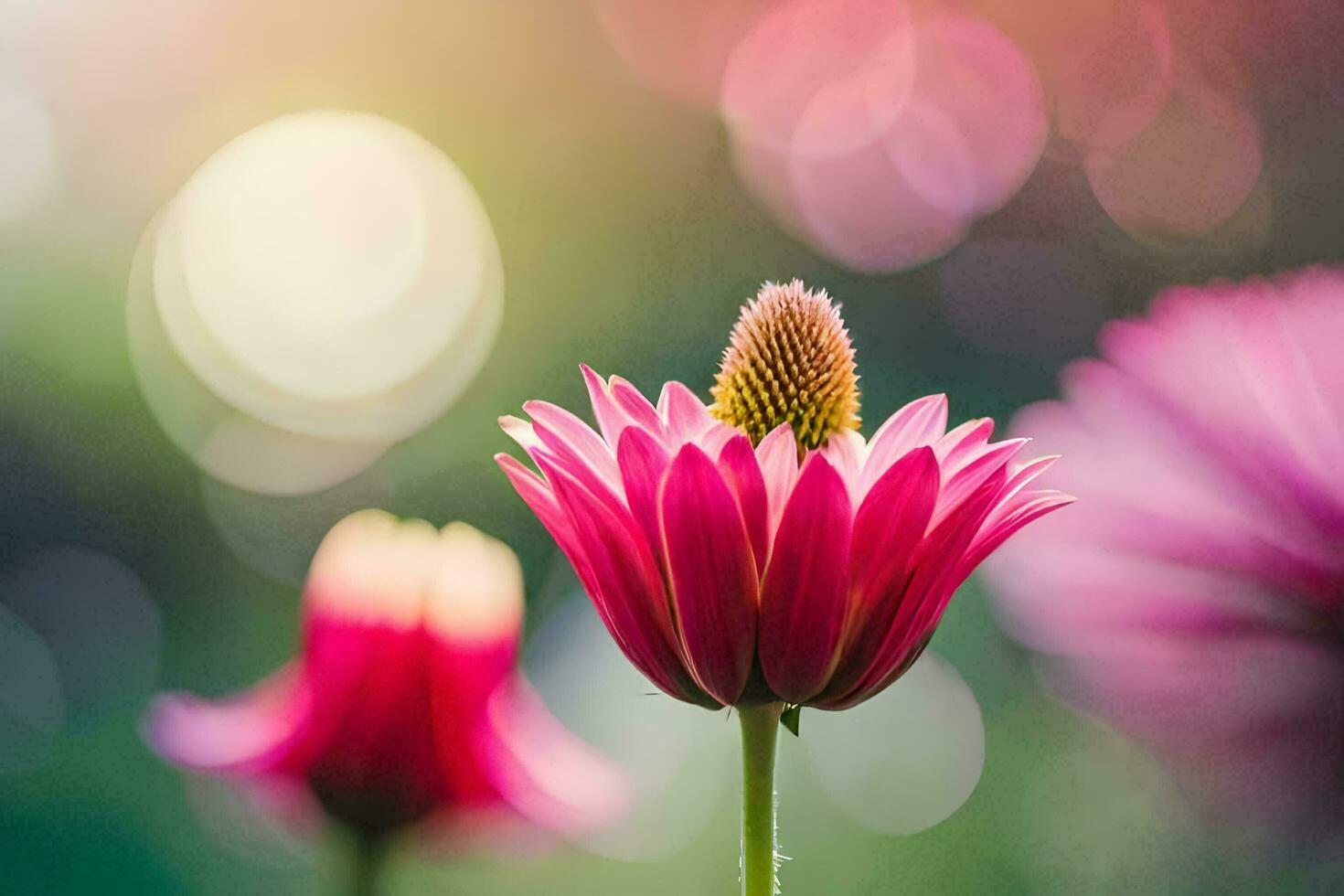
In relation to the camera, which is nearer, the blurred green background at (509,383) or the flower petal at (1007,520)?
the flower petal at (1007,520)

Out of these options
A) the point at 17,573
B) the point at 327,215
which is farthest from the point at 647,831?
the point at 327,215

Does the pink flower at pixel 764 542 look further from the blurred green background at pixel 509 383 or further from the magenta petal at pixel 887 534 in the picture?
the blurred green background at pixel 509 383

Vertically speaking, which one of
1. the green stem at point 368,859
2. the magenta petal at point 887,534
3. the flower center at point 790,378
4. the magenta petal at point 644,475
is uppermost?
the flower center at point 790,378

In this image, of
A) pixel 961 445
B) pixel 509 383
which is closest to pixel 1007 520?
pixel 961 445

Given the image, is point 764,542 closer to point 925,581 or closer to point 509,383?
point 925,581

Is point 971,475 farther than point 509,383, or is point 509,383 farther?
point 509,383

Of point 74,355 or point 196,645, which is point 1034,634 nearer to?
point 196,645

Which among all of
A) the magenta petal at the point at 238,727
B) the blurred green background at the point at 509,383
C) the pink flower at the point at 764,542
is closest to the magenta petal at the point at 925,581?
the pink flower at the point at 764,542

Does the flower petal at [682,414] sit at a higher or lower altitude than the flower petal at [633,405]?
higher
